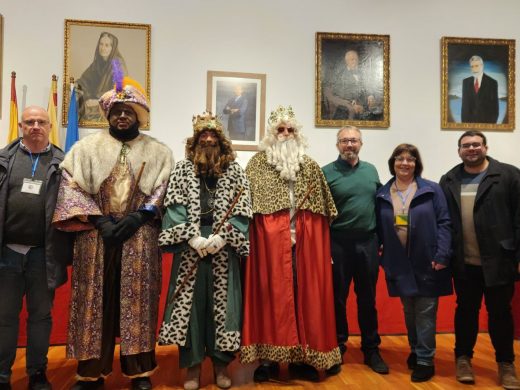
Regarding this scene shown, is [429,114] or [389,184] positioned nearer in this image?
[389,184]

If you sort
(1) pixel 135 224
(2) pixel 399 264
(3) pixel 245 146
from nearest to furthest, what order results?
1. (1) pixel 135 224
2. (2) pixel 399 264
3. (3) pixel 245 146

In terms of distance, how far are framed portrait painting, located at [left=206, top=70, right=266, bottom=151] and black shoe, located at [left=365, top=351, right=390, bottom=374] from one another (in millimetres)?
2380

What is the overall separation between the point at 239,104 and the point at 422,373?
302cm

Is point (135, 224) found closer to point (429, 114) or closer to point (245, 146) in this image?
point (245, 146)

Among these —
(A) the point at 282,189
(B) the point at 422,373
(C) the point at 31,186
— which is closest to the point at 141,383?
(C) the point at 31,186

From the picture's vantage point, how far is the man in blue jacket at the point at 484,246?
2.63 metres

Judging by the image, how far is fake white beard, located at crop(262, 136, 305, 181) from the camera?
2.79m

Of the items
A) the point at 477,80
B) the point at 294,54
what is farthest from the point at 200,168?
the point at 477,80

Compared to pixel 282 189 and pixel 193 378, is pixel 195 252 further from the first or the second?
pixel 193 378

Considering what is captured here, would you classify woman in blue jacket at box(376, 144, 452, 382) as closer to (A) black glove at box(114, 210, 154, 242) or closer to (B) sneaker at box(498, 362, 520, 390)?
(B) sneaker at box(498, 362, 520, 390)

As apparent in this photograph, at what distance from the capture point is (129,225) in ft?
8.01

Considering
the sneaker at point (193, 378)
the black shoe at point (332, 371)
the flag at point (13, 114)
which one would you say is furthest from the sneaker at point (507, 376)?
the flag at point (13, 114)

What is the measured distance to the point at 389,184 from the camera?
298 centimetres

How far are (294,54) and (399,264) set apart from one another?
2.69 m
